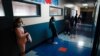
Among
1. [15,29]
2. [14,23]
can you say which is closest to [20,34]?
[15,29]

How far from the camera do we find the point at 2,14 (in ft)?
6.73

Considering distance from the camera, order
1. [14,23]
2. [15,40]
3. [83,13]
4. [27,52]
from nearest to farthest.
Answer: [14,23] < [15,40] < [27,52] < [83,13]

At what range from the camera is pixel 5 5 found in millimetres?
2031

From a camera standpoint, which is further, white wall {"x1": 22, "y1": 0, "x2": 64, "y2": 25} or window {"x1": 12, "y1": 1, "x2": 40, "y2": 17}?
white wall {"x1": 22, "y1": 0, "x2": 64, "y2": 25}

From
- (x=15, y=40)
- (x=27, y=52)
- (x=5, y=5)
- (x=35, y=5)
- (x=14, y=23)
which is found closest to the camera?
(x=5, y=5)

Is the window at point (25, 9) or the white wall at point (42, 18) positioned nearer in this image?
the window at point (25, 9)

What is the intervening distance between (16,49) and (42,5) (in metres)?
2.16

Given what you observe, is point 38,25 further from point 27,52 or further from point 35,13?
point 27,52

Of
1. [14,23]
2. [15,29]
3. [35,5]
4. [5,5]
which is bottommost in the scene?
[15,29]

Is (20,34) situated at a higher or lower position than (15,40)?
higher

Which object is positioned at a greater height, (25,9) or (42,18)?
(25,9)

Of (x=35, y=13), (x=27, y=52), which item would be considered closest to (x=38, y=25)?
(x=35, y=13)

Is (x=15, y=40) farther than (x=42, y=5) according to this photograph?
No

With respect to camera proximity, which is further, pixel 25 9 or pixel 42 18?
pixel 42 18
